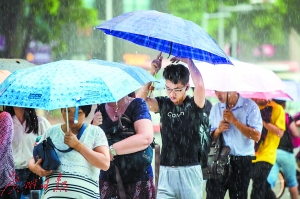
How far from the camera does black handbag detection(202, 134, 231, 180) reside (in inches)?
280

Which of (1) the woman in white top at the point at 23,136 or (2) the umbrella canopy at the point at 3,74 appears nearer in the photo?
(2) the umbrella canopy at the point at 3,74

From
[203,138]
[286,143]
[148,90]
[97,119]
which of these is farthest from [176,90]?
[286,143]

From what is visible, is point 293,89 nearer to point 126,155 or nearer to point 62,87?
point 126,155

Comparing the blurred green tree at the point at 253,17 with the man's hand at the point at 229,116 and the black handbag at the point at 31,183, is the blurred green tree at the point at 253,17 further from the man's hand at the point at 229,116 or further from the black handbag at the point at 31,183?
the black handbag at the point at 31,183

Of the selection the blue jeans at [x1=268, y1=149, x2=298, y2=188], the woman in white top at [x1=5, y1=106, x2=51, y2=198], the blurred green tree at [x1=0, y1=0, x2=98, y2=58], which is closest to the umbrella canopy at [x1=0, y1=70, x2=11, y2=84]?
the woman in white top at [x1=5, y1=106, x2=51, y2=198]

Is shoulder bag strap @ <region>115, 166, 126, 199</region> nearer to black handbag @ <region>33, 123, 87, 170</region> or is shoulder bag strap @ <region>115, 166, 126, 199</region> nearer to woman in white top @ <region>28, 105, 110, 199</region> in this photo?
woman in white top @ <region>28, 105, 110, 199</region>

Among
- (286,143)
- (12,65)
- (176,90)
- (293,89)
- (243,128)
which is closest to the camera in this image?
(176,90)

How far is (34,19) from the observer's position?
18.2 metres

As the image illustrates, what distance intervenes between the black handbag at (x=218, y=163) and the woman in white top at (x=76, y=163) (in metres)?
2.68

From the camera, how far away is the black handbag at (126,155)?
5.34 m

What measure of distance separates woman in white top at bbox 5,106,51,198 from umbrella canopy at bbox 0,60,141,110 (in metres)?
1.71

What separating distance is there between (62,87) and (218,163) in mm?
3263

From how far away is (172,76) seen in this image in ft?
19.1

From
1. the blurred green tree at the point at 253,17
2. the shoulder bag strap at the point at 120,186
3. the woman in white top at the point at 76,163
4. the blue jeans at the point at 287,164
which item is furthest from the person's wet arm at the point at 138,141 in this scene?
the blurred green tree at the point at 253,17
